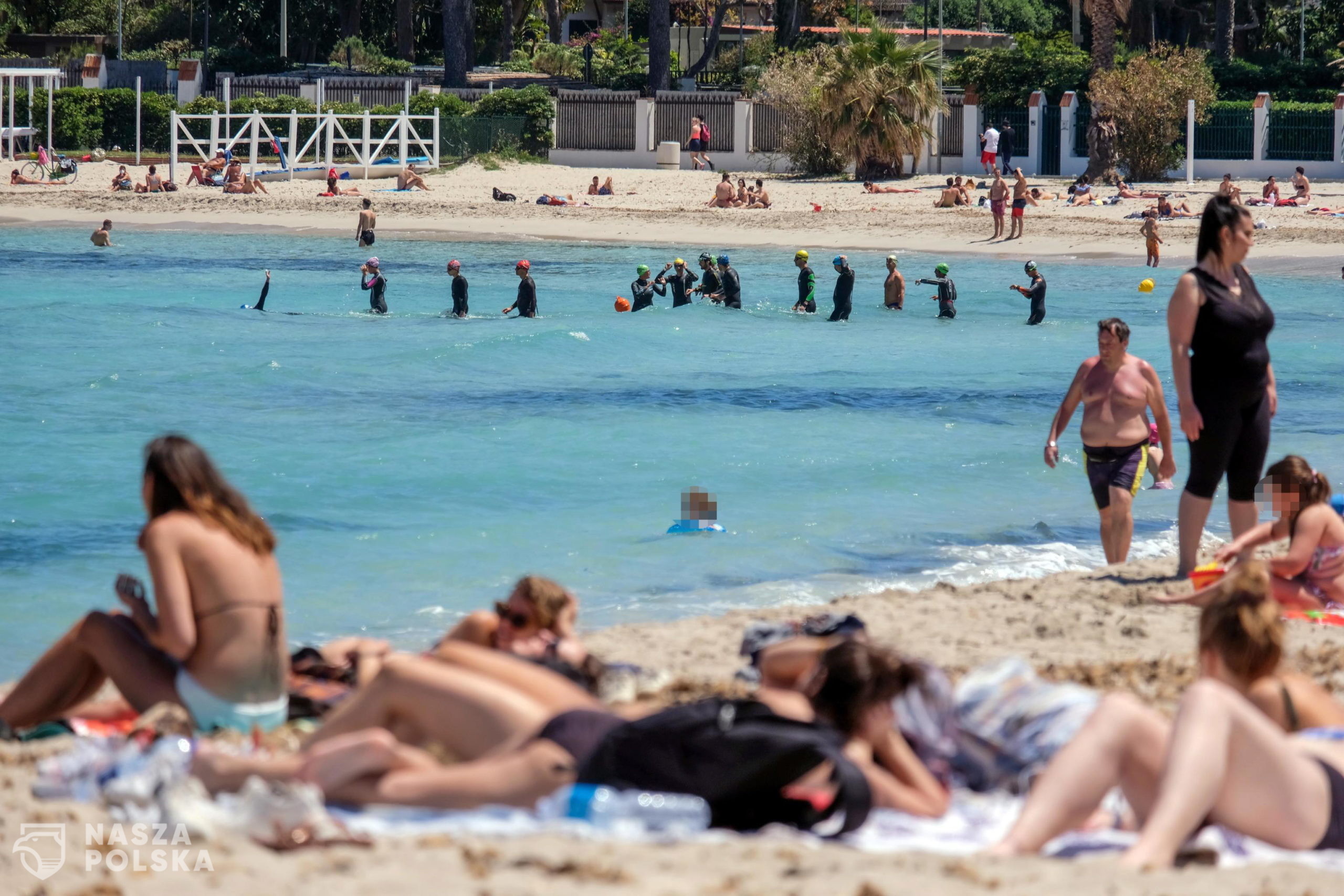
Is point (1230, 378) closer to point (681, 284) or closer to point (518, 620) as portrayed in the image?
point (518, 620)

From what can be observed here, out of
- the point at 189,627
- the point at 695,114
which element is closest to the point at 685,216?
the point at 695,114

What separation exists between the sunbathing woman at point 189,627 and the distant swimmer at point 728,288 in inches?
742

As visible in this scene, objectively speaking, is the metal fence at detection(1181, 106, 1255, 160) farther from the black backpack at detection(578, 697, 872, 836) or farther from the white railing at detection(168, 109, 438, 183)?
the black backpack at detection(578, 697, 872, 836)

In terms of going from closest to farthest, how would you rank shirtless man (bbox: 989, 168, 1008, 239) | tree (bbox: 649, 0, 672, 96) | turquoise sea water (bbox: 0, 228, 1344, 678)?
turquoise sea water (bbox: 0, 228, 1344, 678) → shirtless man (bbox: 989, 168, 1008, 239) → tree (bbox: 649, 0, 672, 96)

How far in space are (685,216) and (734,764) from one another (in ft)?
104

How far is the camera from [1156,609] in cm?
705

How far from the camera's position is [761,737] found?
3.91 metres

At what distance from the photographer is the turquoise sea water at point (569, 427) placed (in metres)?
10.4

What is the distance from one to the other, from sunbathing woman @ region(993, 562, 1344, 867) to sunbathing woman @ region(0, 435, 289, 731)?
7.71 feet

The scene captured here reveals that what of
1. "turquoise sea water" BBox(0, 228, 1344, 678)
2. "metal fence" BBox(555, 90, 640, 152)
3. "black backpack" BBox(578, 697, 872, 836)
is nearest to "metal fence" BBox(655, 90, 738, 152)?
"metal fence" BBox(555, 90, 640, 152)

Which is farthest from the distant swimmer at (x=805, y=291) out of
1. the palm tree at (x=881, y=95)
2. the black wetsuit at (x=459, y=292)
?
the palm tree at (x=881, y=95)

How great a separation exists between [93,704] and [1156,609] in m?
4.50

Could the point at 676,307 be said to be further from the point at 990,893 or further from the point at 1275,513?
the point at 990,893

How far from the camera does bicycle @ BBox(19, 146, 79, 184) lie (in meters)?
40.8
